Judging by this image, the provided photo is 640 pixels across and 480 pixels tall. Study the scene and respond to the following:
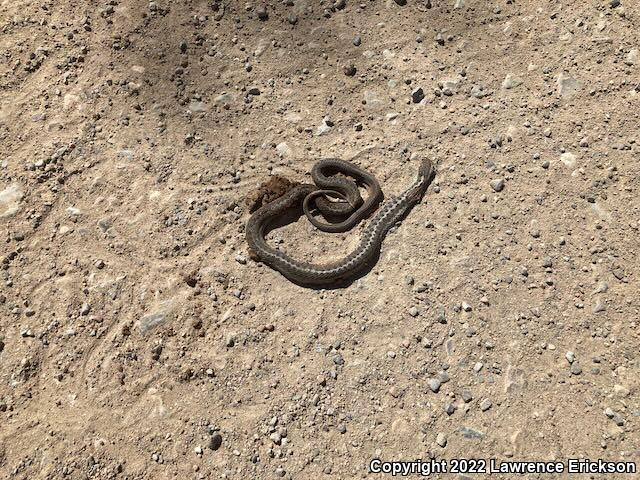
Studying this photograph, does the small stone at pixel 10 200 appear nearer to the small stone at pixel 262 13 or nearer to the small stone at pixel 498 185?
the small stone at pixel 262 13

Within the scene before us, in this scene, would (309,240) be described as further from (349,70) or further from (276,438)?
(349,70)

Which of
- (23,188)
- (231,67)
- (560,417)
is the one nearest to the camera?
(560,417)

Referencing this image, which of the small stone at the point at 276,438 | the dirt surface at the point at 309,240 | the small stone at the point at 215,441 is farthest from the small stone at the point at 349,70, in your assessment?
the small stone at the point at 215,441

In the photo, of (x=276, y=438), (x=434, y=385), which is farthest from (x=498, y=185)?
(x=276, y=438)

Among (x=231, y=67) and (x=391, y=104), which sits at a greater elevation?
(x=231, y=67)

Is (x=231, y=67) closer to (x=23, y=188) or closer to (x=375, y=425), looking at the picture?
(x=23, y=188)

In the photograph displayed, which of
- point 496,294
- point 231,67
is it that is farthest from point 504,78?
point 231,67

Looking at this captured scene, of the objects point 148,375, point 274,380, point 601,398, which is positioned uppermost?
point 148,375

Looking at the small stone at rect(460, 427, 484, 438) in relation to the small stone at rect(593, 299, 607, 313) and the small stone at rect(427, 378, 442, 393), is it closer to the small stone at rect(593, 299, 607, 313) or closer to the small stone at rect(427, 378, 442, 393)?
the small stone at rect(427, 378, 442, 393)

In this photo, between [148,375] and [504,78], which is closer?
[148,375]
